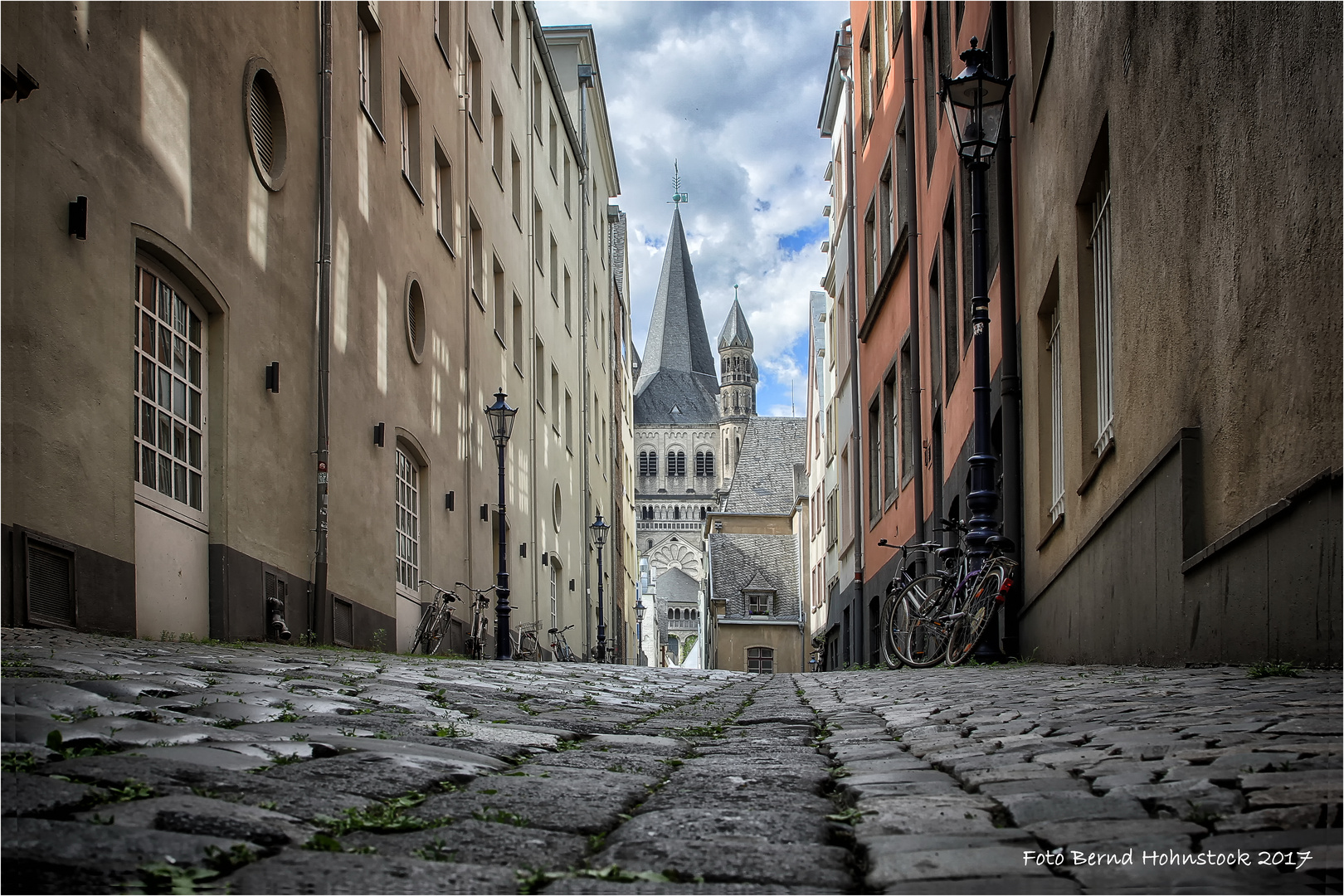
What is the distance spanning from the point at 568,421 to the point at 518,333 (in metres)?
8.15

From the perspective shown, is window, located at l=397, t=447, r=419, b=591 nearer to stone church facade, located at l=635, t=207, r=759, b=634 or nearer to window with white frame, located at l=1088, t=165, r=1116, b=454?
window with white frame, located at l=1088, t=165, r=1116, b=454

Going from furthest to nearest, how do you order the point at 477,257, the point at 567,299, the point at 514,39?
the point at 567,299, the point at 514,39, the point at 477,257

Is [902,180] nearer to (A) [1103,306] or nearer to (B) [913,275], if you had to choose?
(B) [913,275]

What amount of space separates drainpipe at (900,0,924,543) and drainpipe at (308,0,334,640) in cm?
822

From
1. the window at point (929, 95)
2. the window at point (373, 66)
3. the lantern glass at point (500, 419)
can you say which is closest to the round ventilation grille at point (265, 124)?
the window at point (373, 66)

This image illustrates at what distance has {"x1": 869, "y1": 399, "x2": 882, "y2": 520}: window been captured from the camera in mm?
23656

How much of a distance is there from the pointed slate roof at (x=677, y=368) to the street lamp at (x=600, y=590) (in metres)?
101

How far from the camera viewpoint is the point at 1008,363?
40.5 feet

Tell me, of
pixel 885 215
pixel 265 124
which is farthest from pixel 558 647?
pixel 265 124

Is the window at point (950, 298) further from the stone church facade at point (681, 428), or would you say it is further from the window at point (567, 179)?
the stone church facade at point (681, 428)

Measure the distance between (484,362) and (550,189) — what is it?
1102 cm

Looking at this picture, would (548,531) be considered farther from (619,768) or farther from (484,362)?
(619,768)

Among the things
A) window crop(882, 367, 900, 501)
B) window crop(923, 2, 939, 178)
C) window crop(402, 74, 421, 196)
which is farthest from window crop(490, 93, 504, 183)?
window crop(923, 2, 939, 178)

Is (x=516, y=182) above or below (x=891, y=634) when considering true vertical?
above
